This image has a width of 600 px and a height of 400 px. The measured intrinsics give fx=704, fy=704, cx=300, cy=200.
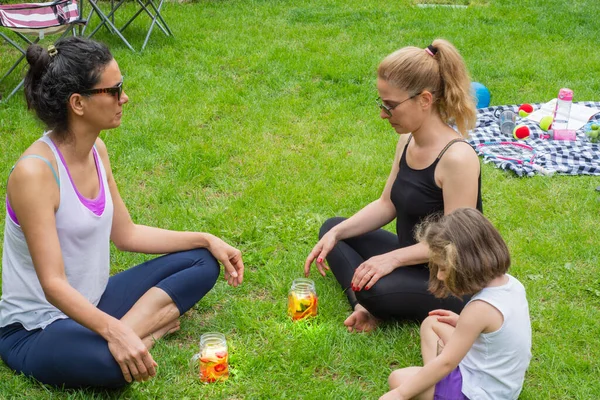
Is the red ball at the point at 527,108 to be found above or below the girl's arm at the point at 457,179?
below

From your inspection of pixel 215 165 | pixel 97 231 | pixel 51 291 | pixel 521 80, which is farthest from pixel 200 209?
pixel 521 80

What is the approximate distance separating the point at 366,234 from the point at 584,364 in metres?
1.26

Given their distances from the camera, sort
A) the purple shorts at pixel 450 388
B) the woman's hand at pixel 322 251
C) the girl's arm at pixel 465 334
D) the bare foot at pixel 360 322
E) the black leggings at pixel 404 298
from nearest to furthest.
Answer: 1. the girl's arm at pixel 465 334
2. the purple shorts at pixel 450 388
3. the black leggings at pixel 404 298
4. the bare foot at pixel 360 322
5. the woman's hand at pixel 322 251

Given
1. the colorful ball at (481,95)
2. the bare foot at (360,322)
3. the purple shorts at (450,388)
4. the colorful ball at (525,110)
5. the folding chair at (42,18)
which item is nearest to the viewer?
the purple shorts at (450,388)

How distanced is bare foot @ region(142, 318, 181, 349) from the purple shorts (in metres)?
1.29

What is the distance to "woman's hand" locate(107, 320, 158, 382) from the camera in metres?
2.70

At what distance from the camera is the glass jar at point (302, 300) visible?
11.6 feet

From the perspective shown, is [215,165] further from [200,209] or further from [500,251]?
[500,251]

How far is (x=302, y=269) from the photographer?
13.1 feet

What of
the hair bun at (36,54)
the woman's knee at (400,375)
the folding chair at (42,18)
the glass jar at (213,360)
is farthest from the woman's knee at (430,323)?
the folding chair at (42,18)

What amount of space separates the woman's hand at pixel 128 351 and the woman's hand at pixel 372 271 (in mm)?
1069

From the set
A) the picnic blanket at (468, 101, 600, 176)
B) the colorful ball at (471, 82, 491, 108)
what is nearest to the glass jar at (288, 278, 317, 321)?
the picnic blanket at (468, 101, 600, 176)

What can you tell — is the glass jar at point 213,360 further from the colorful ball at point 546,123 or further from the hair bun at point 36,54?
the colorful ball at point 546,123

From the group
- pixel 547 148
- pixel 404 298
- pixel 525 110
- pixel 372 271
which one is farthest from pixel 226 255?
pixel 525 110
